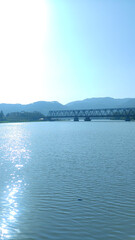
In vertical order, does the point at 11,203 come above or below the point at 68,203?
above

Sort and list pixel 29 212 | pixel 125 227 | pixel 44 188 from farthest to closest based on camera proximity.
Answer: pixel 44 188 → pixel 29 212 → pixel 125 227

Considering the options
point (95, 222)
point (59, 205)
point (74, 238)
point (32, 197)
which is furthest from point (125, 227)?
point (32, 197)

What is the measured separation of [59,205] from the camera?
49.6 ft

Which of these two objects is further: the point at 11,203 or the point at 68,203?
the point at 11,203

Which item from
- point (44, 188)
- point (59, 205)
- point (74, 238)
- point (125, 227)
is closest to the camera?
point (74, 238)

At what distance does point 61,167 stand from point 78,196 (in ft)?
32.0

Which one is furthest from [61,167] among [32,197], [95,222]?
[95,222]

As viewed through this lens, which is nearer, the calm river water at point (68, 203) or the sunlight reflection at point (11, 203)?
the calm river water at point (68, 203)

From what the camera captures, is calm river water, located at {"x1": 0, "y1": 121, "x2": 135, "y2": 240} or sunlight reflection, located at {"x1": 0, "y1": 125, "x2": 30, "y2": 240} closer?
calm river water, located at {"x1": 0, "y1": 121, "x2": 135, "y2": 240}

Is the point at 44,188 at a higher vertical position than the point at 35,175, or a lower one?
lower

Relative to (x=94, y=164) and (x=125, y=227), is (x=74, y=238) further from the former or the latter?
(x=94, y=164)

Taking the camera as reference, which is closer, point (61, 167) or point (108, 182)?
point (108, 182)

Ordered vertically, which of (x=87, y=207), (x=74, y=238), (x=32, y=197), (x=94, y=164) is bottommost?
(x=74, y=238)

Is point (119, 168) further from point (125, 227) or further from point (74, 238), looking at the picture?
point (74, 238)
